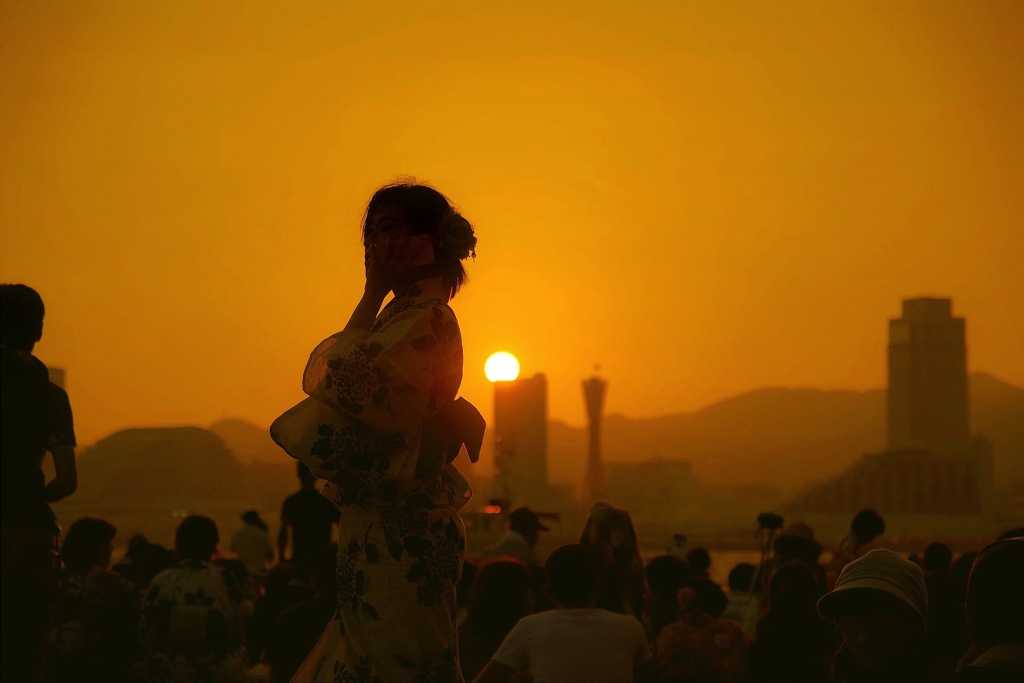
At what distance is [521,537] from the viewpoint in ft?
29.3

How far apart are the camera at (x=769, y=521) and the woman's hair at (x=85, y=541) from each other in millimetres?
5570

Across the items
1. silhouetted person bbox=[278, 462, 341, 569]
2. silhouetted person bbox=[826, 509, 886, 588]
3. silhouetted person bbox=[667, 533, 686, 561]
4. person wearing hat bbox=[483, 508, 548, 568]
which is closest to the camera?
silhouetted person bbox=[278, 462, 341, 569]

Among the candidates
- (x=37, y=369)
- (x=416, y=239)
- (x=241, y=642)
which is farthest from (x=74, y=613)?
(x=416, y=239)

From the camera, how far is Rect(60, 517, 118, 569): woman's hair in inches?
248

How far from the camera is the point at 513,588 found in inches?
222

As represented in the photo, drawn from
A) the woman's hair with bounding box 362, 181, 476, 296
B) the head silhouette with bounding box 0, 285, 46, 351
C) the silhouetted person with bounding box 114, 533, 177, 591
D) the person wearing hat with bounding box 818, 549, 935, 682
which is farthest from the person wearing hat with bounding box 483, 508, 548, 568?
the head silhouette with bounding box 0, 285, 46, 351

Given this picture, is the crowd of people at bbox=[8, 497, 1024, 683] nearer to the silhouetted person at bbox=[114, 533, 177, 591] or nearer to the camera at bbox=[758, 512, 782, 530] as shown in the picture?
the silhouetted person at bbox=[114, 533, 177, 591]

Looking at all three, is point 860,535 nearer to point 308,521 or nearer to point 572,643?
point 308,521

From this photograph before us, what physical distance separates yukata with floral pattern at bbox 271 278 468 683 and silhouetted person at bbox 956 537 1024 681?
121cm

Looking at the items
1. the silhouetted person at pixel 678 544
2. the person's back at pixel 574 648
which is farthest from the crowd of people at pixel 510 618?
the silhouetted person at pixel 678 544

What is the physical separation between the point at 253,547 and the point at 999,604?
9042 mm

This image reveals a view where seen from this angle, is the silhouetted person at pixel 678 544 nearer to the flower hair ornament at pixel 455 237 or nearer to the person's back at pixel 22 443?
the flower hair ornament at pixel 455 237

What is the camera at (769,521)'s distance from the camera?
34.4ft

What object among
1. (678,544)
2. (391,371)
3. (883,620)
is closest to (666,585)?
(883,620)
